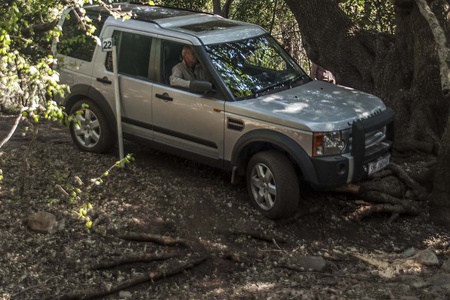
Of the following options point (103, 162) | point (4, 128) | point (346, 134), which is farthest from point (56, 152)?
point (346, 134)

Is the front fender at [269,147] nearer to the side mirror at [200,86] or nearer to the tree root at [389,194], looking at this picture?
the side mirror at [200,86]

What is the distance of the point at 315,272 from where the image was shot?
20.0 feet

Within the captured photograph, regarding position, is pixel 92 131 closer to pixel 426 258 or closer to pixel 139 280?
pixel 139 280

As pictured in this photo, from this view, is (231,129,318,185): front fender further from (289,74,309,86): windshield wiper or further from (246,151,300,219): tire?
(289,74,309,86): windshield wiper

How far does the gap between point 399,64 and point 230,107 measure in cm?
324

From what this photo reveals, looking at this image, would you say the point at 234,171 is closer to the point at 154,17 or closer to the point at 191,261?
the point at 191,261

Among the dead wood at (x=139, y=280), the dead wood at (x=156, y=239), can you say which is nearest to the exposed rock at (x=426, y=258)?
the dead wood at (x=139, y=280)

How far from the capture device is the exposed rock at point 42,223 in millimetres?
6281

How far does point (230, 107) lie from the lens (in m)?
6.91

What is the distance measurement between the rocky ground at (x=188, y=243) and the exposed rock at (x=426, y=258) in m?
0.01

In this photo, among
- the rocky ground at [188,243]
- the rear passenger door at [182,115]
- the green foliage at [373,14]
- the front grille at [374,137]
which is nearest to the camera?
the rocky ground at [188,243]

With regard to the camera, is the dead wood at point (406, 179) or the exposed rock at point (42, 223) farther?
the dead wood at point (406, 179)

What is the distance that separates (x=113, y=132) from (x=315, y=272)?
3395mm

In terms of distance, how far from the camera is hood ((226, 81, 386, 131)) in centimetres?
648
